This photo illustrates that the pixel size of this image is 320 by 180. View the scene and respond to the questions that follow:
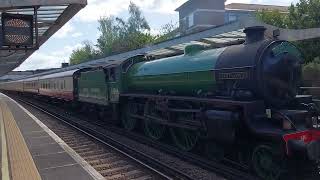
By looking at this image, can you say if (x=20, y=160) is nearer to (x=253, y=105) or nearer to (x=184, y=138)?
(x=184, y=138)

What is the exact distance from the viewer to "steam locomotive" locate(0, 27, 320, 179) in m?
8.33

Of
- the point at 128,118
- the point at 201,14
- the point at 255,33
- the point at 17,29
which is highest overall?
the point at 201,14

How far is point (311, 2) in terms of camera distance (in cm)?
3644

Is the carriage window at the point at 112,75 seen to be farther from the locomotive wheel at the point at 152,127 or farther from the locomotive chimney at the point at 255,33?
the locomotive chimney at the point at 255,33

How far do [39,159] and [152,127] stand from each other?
4.27 meters

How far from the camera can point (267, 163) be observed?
336 inches

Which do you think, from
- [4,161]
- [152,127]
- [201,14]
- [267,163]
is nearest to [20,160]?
[4,161]

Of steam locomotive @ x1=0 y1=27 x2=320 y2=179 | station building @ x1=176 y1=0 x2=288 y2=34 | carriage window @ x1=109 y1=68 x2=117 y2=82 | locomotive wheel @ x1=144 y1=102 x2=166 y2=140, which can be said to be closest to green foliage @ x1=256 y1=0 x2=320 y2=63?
carriage window @ x1=109 y1=68 x2=117 y2=82

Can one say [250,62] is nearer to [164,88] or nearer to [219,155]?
[219,155]

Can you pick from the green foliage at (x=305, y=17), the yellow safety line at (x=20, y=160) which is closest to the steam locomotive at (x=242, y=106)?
the yellow safety line at (x=20, y=160)

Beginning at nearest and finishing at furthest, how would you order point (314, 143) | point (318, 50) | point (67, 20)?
point (314, 143) < point (67, 20) < point (318, 50)

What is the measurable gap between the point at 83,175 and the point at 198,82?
378cm

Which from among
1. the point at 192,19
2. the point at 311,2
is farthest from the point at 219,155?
the point at 192,19

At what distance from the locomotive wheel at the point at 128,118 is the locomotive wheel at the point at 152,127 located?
1.15 meters
